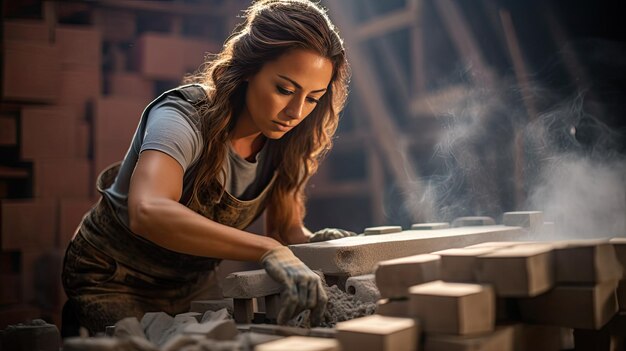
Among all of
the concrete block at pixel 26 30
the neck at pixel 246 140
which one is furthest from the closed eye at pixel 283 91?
the concrete block at pixel 26 30

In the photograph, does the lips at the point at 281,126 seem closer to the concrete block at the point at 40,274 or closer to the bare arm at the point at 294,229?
the bare arm at the point at 294,229

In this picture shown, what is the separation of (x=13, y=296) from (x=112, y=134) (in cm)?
135

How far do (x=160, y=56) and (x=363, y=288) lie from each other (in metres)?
3.57

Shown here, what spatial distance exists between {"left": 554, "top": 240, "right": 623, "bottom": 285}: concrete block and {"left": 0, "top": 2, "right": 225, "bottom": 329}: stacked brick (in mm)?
3632

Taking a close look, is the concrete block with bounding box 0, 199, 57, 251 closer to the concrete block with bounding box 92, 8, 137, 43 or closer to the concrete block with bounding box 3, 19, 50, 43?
the concrete block with bounding box 3, 19, 50, 43

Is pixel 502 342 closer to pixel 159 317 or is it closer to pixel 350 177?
pixel 159 317

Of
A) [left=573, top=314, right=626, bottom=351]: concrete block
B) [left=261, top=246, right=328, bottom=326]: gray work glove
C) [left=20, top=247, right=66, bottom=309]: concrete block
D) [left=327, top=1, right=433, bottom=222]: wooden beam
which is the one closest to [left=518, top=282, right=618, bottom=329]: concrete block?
[left=573, top=314, right=626, bottom=351]: concrete block

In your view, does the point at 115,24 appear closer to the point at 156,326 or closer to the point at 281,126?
the point at 281,126

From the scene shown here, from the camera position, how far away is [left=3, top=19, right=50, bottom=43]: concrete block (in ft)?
13.6

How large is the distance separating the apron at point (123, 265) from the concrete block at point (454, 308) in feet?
3.62

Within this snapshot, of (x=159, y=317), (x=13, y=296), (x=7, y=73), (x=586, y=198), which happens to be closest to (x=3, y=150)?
(x=7, y=73)

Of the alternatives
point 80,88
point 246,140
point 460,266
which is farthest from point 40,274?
point 460,266

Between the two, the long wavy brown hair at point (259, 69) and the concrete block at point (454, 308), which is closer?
the concrete block at point (454, 308)

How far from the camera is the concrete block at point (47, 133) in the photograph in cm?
418
